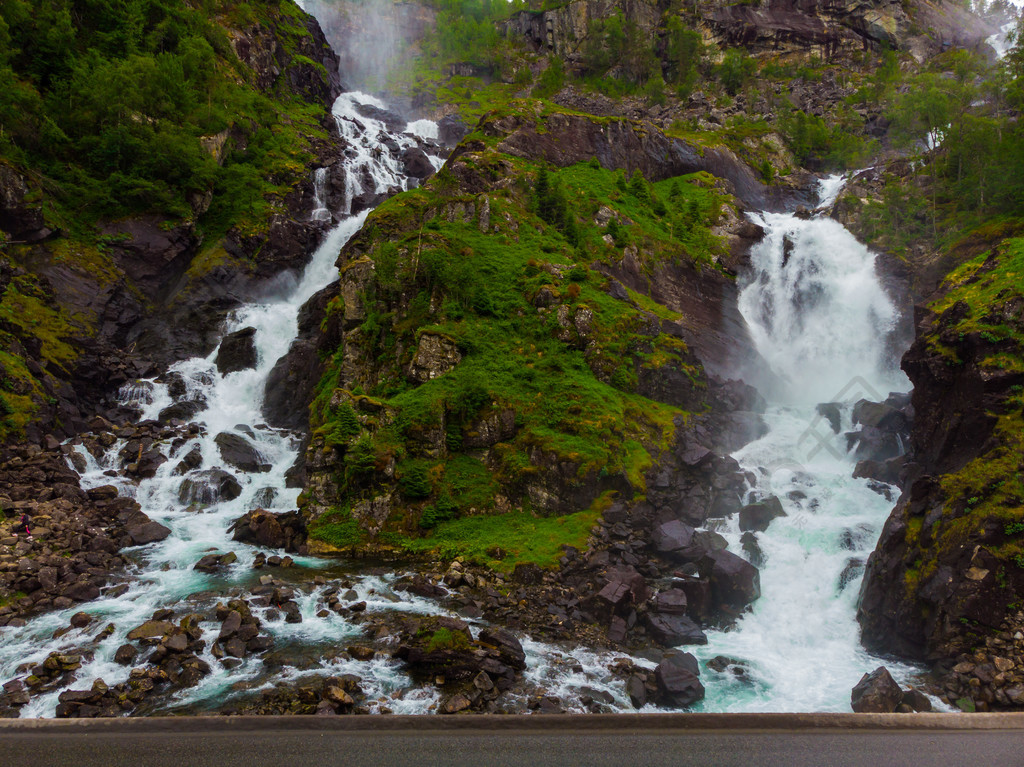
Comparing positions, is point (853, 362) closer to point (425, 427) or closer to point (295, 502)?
point (425, 427)

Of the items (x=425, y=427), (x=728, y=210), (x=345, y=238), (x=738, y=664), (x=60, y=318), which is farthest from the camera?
(x=728, y=210)

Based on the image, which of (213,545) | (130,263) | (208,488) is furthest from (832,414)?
(130,263)

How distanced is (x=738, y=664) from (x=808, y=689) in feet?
5.78

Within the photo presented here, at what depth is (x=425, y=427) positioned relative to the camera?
2352 centimetres

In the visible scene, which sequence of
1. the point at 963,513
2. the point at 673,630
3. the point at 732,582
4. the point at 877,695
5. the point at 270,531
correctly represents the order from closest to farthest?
the point at 877,695 → the point at 963,513 → the point at 673,630 → the point at 732,582 → the point at 270,531

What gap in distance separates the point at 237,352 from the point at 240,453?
909 centimetres

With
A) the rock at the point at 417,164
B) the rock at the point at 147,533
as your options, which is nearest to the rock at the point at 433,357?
the rock at the point at 147,533

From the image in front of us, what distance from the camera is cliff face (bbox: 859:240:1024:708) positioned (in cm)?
1314

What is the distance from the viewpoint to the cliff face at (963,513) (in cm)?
1314

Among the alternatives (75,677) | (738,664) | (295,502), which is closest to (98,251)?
(295,502)

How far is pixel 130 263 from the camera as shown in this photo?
36125 millimetres

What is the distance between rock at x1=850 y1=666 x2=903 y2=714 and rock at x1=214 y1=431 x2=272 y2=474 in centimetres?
2491

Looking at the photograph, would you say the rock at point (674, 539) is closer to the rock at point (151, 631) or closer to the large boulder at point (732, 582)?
the large boulder at point (732, 582)

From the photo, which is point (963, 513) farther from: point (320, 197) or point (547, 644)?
point (320, 197)
